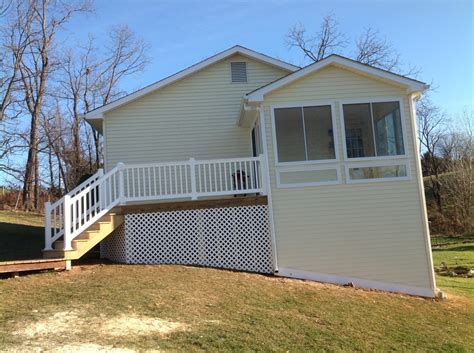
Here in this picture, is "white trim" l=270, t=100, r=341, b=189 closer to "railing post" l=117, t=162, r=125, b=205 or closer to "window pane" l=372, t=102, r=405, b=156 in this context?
"window pane" l=372, t=102, r=405, b=156

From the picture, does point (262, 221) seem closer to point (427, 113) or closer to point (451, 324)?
point (451, 324)

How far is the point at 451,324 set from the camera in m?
8.50

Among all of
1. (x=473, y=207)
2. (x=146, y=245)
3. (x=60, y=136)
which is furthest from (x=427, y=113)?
(x=146, y=245)

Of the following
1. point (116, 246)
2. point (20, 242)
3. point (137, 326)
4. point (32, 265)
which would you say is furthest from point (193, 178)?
point (20, 242)

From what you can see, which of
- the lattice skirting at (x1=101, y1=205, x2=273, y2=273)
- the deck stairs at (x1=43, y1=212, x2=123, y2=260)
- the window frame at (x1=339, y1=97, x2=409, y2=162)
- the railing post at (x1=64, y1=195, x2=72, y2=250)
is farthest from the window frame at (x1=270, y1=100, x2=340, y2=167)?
the railing post at (x1=64, y1=195, x2=72, y2=250)

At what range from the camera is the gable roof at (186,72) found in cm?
1291

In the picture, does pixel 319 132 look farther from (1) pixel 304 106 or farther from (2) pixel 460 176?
(2) pixel 460 176

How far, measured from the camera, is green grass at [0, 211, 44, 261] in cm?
1203

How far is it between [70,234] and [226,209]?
11.4 ft

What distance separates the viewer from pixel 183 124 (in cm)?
1330

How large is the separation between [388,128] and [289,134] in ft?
7.97

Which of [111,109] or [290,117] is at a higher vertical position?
[111,109]

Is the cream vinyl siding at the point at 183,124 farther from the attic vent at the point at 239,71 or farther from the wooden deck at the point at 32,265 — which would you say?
the wooden deck at the point at 32,265

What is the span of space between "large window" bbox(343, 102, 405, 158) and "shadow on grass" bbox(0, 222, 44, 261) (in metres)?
8.25
